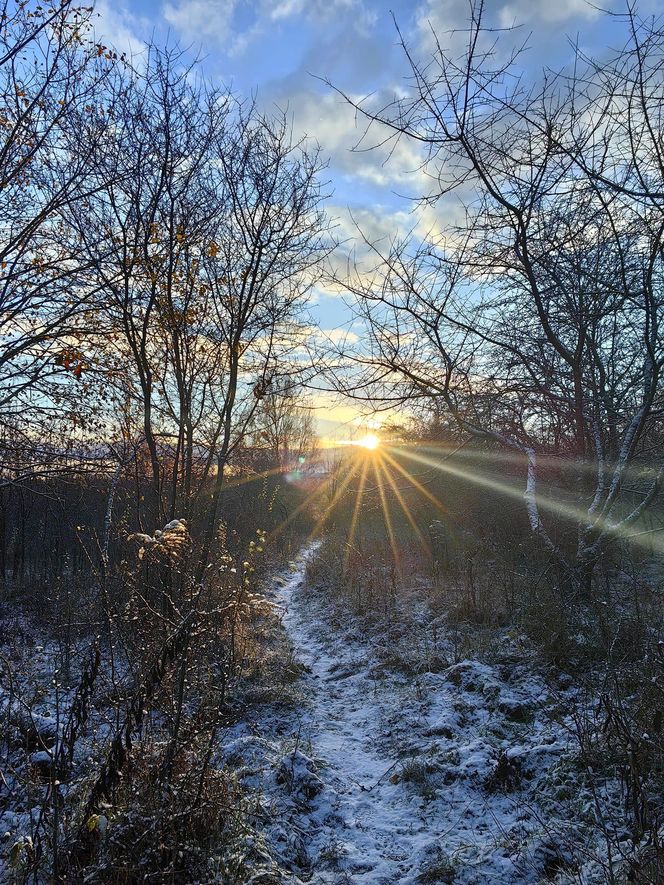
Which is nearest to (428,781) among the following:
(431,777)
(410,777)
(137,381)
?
(431,777)

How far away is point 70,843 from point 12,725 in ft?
8.07

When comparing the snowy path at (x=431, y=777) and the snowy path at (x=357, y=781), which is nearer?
the snowy path at (x=431, y=777)

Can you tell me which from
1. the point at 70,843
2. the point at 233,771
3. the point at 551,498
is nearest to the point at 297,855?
the point at 233,771

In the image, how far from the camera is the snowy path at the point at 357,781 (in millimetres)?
3018

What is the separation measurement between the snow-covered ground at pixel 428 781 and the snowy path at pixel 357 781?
12mm

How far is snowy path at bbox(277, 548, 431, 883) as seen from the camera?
302 cm

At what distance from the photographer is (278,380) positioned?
6.35m

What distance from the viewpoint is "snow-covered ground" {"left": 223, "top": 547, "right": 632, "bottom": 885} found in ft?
9.22

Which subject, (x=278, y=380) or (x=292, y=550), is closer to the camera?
(x=278, y=380)

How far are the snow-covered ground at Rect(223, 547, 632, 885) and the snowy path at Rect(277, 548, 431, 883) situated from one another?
12 mm

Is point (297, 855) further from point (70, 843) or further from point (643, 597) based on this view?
point (643, 597)

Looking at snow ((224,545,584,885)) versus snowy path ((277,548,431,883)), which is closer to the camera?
snow ((224,545,584,885))

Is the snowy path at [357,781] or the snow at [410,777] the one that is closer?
the snow at [410,777]

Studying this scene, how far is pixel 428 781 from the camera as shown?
3637mm
